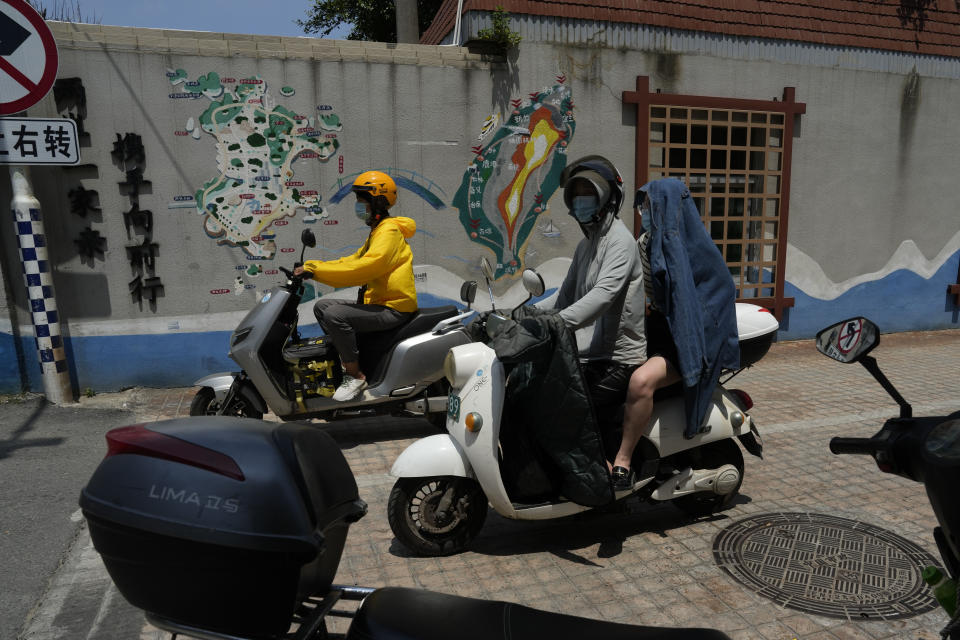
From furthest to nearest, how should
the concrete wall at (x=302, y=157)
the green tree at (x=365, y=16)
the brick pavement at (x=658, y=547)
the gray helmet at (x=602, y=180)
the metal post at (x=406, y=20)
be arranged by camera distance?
the green tree at (x=365, y=16) < the metal post at (x=406, y=20) < the concrete wall at (x=302, y=157) < the gray helmet at (x=602, y=180) < the brick pavement at (x=658, y=547)

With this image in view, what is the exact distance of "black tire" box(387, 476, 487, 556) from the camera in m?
3.31

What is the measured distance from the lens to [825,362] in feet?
25.8

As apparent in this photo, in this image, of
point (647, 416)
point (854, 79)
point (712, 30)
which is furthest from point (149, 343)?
point (854, 79)

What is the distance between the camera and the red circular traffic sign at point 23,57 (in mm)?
Result: 5234

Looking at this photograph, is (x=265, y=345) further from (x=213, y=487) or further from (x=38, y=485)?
(x=213, y=487)

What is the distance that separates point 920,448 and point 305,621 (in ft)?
5.01

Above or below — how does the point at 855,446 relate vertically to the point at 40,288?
above

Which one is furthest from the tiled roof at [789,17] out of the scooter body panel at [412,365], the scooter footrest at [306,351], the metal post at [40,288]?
the metal post at [40,288]

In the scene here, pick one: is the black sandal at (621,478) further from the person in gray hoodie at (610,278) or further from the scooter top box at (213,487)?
the scooter top box at (213,487)

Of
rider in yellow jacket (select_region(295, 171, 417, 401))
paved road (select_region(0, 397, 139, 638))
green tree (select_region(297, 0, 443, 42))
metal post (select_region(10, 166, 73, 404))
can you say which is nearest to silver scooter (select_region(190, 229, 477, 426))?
rider in yellow jacket (select_region(295, 171, 417, 401))

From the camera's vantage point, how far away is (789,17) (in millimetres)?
8391

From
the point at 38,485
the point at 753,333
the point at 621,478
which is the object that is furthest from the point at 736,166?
the point at 38,485

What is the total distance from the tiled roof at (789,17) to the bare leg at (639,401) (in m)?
5.23

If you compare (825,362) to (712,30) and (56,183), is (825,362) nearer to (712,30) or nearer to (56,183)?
(712,30)
